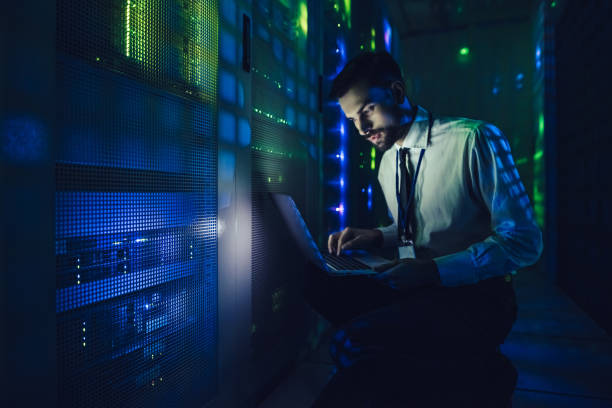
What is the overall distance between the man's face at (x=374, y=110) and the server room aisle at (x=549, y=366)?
3.90 ft

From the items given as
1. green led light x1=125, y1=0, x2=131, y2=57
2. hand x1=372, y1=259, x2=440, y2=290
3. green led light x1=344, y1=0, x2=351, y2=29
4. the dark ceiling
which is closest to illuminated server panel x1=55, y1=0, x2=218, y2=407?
green led light x1=125, y1=0, x2=131, y2=57

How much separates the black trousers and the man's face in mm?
697

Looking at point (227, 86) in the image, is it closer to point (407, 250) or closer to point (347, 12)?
point (407, 250)

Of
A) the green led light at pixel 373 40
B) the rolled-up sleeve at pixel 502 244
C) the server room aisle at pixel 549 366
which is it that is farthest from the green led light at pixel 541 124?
the rolled-up sleeve at pixel 502 244

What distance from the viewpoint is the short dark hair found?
1431 mm

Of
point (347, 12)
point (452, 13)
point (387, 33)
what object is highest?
point (452, 13)

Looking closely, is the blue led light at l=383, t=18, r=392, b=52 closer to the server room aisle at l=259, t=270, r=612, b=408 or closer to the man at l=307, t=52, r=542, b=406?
the man at l=307, t=52, r=542, b=406

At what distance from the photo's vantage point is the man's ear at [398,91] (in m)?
1.46

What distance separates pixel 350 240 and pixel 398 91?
0.69 metres

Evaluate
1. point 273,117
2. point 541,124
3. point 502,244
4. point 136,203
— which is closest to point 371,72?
point 273,117

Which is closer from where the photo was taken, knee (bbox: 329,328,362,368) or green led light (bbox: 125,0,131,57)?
green led light (bbox: 125,0,131,57)

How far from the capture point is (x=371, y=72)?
4.69ft

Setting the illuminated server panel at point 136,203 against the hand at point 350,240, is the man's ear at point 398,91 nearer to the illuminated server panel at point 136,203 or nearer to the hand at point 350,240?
the hand at point 350,240

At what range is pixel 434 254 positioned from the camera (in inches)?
55.5
